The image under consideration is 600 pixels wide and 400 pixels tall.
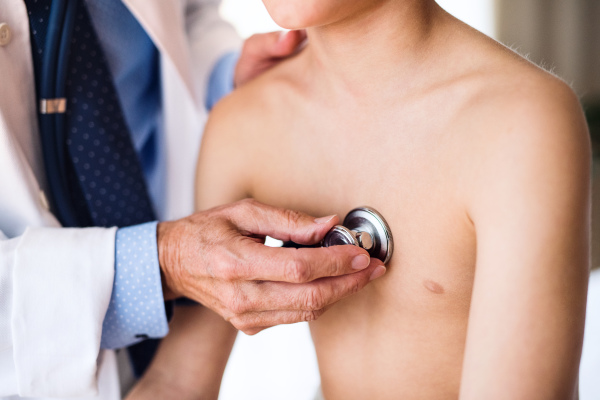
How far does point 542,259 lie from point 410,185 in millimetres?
205

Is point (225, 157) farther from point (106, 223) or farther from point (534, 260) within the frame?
point (534, 260)

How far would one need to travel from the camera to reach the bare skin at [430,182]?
1.95 feet

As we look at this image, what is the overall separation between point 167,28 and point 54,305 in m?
0.56

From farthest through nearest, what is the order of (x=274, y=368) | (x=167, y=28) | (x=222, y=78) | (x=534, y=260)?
1. (x=274, y=368)
2. (x=222, y=78)
3. (x=167, y=28)
4. (x=534, y=260)

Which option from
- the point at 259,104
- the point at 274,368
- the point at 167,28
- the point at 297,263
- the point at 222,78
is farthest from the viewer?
the point at 274,368

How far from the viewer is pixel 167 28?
1.11m

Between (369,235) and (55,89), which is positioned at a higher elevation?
(55,89)

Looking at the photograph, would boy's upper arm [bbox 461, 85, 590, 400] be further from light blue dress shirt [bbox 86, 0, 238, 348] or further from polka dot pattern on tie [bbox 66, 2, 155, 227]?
polka dot pattern on tie [bbox 66, 2, 155, 227]

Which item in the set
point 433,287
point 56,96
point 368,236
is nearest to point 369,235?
point 368,236

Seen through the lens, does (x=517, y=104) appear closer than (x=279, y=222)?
Yes

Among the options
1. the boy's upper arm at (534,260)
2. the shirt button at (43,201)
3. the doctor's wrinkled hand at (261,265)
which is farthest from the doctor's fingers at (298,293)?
the shirt button at (43,201)

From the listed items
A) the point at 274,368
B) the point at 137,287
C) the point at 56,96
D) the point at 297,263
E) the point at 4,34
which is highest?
the point at 4,34

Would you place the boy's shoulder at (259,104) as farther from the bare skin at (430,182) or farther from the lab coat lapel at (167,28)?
the lab coat lapel at (167,28)

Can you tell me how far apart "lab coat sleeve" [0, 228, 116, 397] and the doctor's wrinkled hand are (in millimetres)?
124
